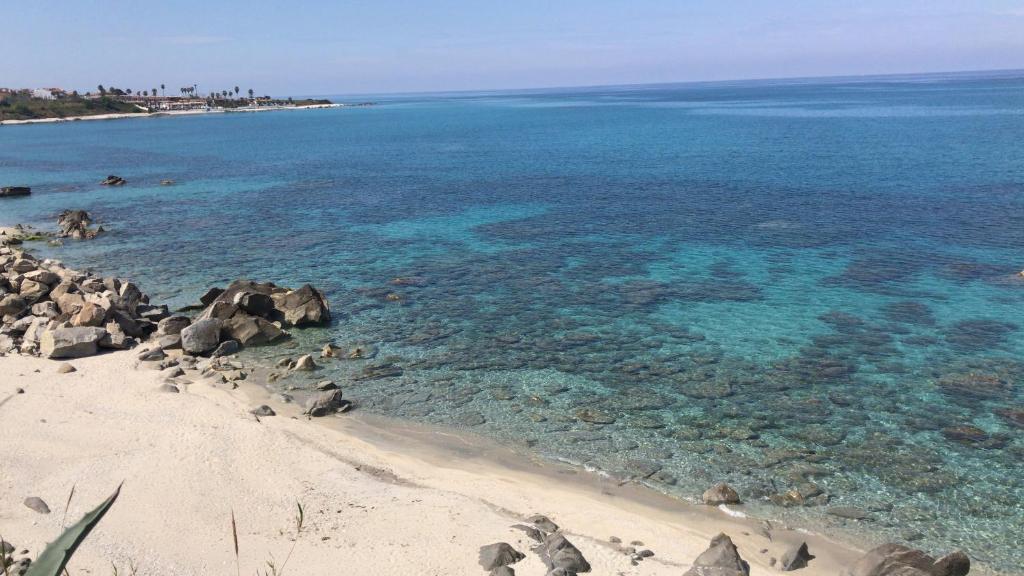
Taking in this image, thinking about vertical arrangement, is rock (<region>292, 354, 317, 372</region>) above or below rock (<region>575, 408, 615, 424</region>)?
above

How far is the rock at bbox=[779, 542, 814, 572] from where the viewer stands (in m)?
14.9

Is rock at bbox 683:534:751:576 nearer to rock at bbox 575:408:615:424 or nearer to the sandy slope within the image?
the sandy slope

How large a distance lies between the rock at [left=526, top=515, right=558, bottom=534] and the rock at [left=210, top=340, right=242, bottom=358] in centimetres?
1643

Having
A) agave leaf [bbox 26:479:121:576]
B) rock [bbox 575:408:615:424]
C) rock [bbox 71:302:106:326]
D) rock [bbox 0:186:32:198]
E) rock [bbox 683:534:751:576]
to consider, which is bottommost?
rock [bbox 575:408:615:424]

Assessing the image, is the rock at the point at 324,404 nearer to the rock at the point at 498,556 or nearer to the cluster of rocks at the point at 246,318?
the cluster of rocks at the point at 246,318

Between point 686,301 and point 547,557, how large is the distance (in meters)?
21.3

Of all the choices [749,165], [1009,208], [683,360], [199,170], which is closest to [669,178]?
[749,165]

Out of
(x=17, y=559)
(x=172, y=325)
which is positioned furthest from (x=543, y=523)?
(x=172, y=325)

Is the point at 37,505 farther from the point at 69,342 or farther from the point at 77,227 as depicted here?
the point at 77,227

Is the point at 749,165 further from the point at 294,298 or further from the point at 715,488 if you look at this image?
the point at 715,488

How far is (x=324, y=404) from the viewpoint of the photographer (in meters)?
22.8

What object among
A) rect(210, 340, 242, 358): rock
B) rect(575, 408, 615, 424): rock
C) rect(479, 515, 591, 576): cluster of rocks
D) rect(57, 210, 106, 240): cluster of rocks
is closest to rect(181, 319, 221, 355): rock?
rect(210, 340, 242, 358): rock

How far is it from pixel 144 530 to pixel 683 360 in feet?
62.1

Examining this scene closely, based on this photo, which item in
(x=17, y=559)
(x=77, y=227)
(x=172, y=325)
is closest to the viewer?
(x=17, y=559)
